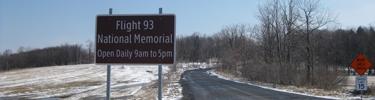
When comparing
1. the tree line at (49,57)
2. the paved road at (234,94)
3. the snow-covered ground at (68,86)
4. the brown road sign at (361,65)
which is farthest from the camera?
the tree line at (49,57)

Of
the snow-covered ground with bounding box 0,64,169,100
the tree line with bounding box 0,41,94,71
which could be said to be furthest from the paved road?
the tree line with bounding box 0,41,94,71

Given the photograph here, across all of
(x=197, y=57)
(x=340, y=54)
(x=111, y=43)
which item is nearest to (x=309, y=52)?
(x=111, y=43)

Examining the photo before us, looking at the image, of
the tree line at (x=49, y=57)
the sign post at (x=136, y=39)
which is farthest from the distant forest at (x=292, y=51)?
the tree line at (x=49, y=57)

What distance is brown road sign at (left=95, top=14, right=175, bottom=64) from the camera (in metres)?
8.41

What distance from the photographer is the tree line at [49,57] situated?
166913 millimetres

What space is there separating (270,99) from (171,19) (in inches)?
804

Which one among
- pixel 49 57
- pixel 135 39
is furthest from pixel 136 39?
pixel 49 57

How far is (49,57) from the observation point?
561 ft

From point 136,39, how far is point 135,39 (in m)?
0.02

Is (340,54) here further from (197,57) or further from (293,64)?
(293,64)

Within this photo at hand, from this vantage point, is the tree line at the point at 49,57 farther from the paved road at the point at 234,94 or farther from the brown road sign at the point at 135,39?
the brown road sign at the point at 135,39

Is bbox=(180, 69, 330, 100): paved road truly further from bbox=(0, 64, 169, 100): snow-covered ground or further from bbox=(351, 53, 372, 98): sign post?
bbox=(0, 64, 169, 100): snow-covered ground

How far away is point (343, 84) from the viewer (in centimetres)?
4531

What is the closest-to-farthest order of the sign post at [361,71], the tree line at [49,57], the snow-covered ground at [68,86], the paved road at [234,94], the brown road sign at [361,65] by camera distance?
the sign post at [361,71] → the brown road sign at [361,65] → the paved road at [234,94] → the snow-covered ground at [68,86] → the tree line at [49,57]
